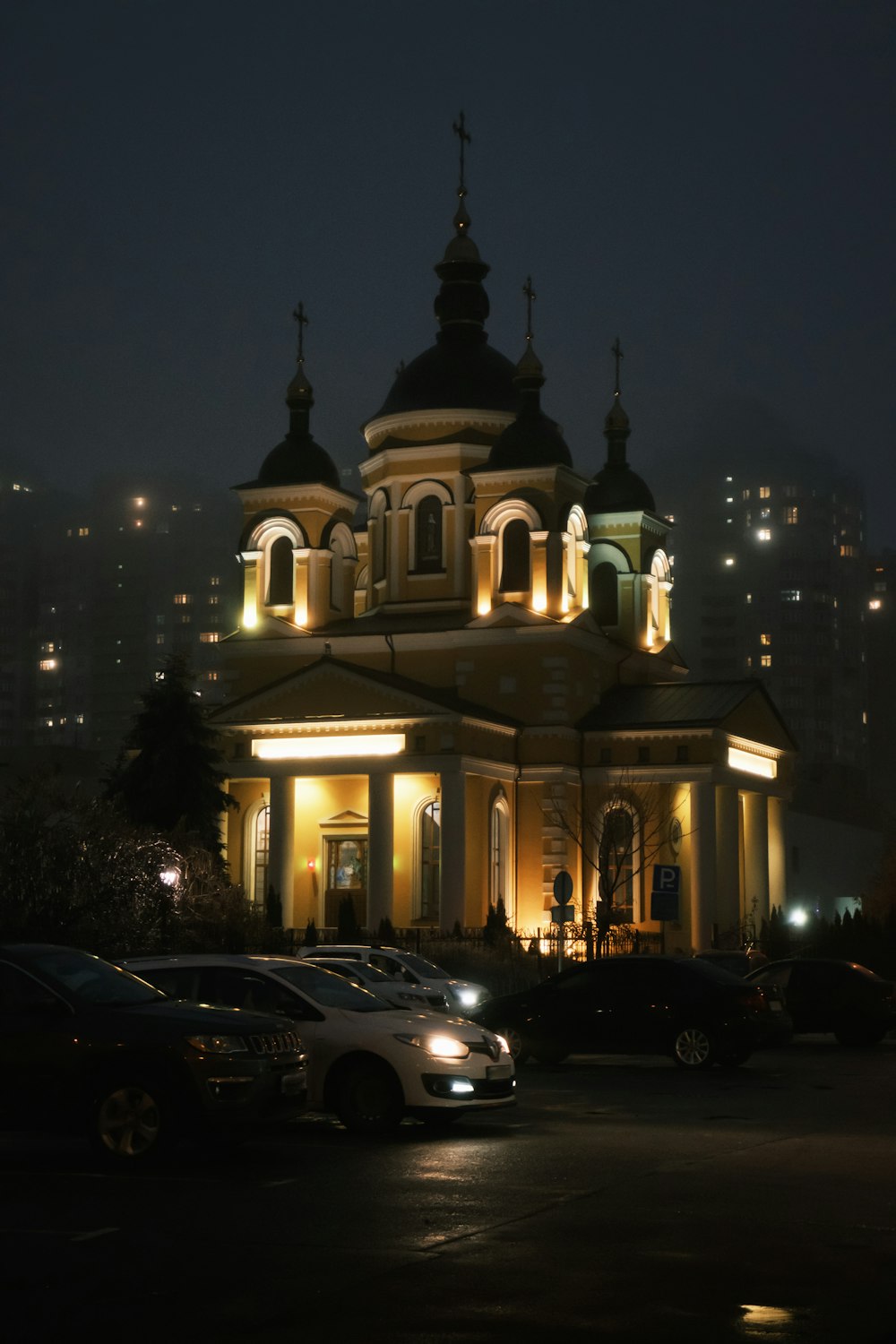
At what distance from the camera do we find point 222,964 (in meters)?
17.7

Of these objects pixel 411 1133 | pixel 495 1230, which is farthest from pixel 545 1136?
pixel 495 1230

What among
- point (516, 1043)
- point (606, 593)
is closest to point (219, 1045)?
point (516, 1043)

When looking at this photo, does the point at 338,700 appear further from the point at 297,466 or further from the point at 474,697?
the point at 297,466

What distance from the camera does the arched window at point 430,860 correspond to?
53.7 metres

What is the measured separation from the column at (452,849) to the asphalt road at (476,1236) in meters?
33.5

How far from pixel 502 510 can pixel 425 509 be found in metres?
4.37

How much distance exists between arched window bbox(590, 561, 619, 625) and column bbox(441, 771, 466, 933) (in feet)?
44.5

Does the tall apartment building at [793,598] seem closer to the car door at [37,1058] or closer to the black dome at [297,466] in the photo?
the black dome at [297,466]

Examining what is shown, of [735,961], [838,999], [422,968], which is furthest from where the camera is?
[735,961]

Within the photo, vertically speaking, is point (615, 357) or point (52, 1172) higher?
point (615, 357)

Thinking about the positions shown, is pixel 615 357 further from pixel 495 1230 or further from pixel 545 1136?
pixel 495 1230

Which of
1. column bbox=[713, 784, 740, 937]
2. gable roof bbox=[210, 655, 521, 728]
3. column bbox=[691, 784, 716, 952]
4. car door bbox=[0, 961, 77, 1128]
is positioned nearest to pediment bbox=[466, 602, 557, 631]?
gable roof bbox=[210, 655, 521, 728]

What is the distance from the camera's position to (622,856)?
53500 millimetres

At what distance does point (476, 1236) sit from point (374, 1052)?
18.5ft
